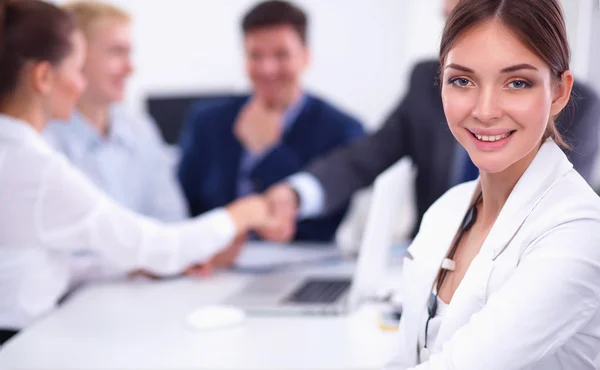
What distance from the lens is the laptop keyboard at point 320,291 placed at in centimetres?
167

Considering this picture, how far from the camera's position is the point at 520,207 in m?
0.84

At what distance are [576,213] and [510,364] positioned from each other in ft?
0.63

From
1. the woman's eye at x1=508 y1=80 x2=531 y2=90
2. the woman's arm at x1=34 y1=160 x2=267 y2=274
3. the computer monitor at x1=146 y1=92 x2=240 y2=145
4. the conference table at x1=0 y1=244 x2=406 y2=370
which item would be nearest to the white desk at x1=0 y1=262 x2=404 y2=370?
the conference table at x1=0 y1=244 x2=406 y2=370

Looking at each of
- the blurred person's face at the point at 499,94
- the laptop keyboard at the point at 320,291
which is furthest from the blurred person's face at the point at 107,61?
the blurred person's face at the point at 499,94

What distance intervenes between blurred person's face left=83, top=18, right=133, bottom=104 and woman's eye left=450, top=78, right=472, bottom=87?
1.83m

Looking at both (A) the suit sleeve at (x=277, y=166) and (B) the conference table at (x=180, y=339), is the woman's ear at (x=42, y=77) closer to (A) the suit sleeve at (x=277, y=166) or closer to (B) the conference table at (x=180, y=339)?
(B) the conference table at (x=180, y=339)

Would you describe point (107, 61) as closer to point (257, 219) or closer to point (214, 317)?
point (257, 219)

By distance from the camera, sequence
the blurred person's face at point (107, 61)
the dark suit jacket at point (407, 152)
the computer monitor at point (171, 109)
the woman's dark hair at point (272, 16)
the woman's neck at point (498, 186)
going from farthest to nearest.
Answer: the computer monitor at point (171, 109) → the woman's dark hair at point (272, 16) → the blurred person's face at point (107, 61) → the dark suit jacket at point (407, 152) → the woman's neck at point (498, 186)

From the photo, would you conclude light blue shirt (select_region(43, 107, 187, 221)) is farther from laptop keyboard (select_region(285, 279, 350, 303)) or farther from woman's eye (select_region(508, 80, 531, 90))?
woman's eye (select_region(508, 80, 531, 90))

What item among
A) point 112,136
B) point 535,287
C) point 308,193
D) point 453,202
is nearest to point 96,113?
point 112,136

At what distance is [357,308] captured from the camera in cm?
162

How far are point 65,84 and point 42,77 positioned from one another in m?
0.07

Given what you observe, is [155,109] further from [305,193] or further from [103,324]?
[103,324]

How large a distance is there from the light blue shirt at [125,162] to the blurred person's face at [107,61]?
0.10 metres
